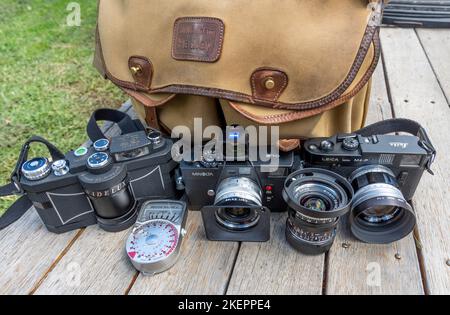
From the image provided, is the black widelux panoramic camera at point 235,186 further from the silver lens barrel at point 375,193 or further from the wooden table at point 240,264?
the silver lens barrel at point 375,193

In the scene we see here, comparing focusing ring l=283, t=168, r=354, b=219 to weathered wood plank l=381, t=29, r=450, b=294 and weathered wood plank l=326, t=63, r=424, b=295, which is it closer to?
weathered wood plank l=326, t=63, r=424, b=295

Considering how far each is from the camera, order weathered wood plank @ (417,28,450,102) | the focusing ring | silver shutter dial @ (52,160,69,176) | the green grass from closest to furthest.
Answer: the focusing ring → silver shutter dial @ (52,160,69,176) → weathered wood plank @ (417,28,450,102) → the green grass

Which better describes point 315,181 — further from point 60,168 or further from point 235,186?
point 60,168

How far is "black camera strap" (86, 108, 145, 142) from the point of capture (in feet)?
4.16

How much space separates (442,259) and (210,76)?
2.57ft

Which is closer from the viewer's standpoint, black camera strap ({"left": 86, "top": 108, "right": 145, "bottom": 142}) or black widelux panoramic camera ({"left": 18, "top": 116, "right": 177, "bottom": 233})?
black widelux panoramic camera ({"left": 18, "top": 116, "right": 177, "bottom": 233})

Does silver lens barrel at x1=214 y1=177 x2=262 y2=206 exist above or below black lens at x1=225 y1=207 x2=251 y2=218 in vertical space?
above

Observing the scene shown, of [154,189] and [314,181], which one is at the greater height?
[314,181]

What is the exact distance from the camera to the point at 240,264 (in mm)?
1006

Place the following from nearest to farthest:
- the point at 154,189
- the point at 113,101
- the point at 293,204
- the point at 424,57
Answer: the point at 293,204
the point at 154,189
the point at 424,57
the point at 113,101

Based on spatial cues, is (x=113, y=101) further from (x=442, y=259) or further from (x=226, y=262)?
(x=442, y=259)

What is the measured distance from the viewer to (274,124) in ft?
3.26

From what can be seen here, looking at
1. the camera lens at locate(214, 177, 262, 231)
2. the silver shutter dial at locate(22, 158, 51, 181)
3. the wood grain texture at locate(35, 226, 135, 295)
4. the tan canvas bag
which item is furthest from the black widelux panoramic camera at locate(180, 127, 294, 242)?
the silver shutter dial at locate(22, 158, 51, 181)
